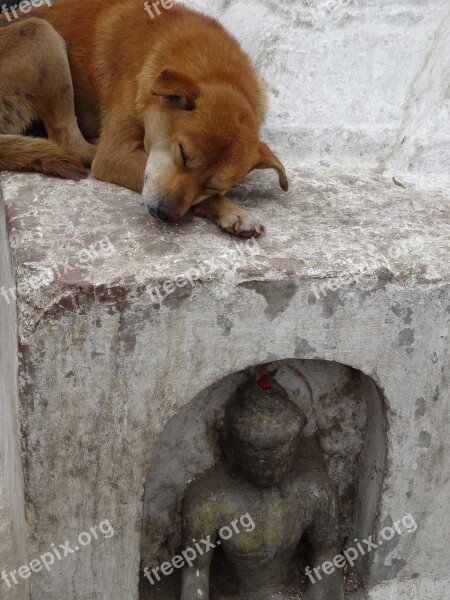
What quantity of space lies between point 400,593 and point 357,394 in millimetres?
891

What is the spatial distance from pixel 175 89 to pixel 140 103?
1.34 feet

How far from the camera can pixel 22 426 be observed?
9.25 feet

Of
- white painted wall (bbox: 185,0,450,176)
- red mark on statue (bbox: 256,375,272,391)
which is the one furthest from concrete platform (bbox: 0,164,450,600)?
white painted wall (bbox: 185,0,450,176)

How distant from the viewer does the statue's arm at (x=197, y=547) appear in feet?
11.2

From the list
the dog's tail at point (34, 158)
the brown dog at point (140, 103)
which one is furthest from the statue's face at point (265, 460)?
the dog's tail at point (34, 158)

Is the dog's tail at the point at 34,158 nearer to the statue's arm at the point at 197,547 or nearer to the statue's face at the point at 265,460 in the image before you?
the statue's face at the point at 265,460

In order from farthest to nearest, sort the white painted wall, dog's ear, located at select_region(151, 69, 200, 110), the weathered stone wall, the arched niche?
the white painted wall → the arched niche → dog's ear, located at select_region(151, 69, 200, 110) → the weathered stone wall

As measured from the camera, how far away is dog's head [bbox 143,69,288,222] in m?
3.07

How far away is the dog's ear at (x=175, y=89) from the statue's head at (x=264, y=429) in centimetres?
115

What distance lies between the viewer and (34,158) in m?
3.46

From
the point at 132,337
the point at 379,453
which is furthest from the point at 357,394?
the point at 132,337

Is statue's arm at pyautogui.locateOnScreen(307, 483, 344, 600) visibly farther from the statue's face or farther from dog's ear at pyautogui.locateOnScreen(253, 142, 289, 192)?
dog's ear at pyautogui.locateOnScreen(253, 142, 289, 192)

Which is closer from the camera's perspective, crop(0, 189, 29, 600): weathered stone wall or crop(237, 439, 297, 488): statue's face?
crop(0, 189, 29, 600): weathered stone wall

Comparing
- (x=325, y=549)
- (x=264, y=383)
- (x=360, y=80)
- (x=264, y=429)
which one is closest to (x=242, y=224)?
(x=264, y=383)
